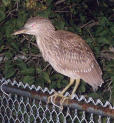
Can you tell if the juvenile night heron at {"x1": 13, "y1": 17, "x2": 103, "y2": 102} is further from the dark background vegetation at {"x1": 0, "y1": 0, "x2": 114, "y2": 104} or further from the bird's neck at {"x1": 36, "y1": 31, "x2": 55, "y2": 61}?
the dark background vegetation at {"x1": 0, "y1": 0, "x2": 114, "y2": 104}

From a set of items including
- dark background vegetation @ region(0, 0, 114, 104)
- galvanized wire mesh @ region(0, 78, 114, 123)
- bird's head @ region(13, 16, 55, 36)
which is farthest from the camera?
dark background vegetation @ region(0, 0, 114, 104)

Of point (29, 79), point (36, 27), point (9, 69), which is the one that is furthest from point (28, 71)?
point (36, 27)

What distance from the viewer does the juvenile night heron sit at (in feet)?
10.7

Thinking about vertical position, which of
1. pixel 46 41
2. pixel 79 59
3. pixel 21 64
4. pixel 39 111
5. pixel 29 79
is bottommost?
pixel 39 111

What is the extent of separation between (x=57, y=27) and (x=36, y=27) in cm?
36

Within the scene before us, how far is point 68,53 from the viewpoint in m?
3.34

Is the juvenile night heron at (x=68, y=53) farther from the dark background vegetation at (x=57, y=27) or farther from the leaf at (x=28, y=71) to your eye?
the leaf at (x=28, y=71)

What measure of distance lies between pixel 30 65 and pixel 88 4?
3.79 feet

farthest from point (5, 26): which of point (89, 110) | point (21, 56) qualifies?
point (89, 110)

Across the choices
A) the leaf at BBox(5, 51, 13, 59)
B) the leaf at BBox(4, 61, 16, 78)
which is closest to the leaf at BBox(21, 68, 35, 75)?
the leaf at BBox(4, 61, 16, 78)

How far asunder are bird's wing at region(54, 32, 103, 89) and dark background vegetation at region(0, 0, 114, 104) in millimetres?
190

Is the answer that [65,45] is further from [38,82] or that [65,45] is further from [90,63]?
[38,82]

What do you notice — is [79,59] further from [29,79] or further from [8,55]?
[8,55]

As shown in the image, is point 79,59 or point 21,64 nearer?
point 79,59
